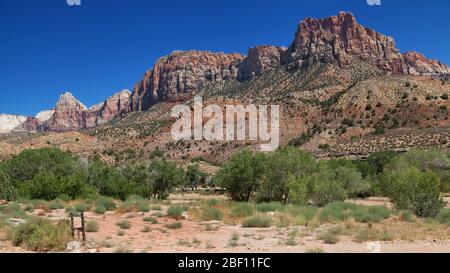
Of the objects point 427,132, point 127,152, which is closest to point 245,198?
point 427,132

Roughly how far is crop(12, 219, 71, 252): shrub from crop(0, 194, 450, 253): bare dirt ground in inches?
14.3

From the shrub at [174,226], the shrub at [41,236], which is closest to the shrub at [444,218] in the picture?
the shrub at [174,226]

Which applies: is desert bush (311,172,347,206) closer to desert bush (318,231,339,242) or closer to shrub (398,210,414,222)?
shrub (398,210,414,222)

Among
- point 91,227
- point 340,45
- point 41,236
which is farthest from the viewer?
A: point 340,45

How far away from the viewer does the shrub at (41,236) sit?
1417cm

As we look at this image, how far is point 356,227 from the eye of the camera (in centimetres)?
1964

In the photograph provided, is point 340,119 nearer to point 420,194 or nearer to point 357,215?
point 420,194

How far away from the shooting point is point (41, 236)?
14.5m

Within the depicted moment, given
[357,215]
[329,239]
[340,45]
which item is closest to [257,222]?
[357,215]

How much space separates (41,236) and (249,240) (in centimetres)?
715

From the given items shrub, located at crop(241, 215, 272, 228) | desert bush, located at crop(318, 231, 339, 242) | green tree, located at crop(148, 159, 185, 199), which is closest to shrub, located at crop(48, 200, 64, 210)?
shrub, located at crop(241, 215, 272, 228)
